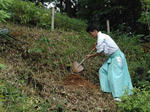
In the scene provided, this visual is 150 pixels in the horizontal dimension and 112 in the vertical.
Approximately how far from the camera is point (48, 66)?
5379 mm

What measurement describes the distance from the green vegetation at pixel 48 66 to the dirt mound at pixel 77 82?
173 millimetres

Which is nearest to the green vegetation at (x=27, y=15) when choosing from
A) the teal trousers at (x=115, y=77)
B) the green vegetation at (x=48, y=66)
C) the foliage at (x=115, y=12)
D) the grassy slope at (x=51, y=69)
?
the green vegetation at (x=48, y=66)

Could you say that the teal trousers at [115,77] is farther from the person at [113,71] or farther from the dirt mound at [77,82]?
the dirt mound at [77,82]

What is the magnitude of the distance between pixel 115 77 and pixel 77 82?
90 centimetres

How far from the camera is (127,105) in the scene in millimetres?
3770

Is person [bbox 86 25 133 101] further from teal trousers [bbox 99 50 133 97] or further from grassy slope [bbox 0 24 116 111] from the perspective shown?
grassy slope [bbox 0 24 116 111]

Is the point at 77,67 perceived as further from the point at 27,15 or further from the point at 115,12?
the point at 115,12

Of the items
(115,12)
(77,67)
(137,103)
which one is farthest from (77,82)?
(115,12)

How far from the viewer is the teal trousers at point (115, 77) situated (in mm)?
4652

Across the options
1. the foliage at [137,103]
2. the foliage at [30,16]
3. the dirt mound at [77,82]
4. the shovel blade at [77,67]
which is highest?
the foliage at [30,16]

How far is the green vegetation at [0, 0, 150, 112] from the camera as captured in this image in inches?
152

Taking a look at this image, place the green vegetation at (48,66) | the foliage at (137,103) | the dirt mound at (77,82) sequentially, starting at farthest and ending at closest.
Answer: the dirt mound at (77,82)
the green vegetation at (48,66)
the foliage at (137,103)

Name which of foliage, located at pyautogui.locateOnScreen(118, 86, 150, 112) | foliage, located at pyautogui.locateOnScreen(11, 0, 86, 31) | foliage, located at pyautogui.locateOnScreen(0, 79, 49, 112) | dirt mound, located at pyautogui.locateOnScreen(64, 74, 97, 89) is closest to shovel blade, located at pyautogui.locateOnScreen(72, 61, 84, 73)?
dirt mound, located at pyautogui.locateOnScreen(64, 74, 97, 89)

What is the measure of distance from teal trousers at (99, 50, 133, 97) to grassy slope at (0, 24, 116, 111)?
0.22m
